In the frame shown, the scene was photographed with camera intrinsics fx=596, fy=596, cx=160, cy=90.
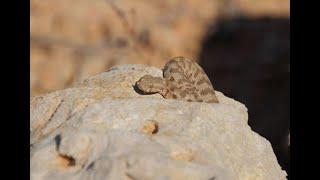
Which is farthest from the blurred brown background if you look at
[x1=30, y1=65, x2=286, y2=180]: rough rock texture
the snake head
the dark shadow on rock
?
[x1=30, y1=65, x2=286, y2=180]: rough rock texture

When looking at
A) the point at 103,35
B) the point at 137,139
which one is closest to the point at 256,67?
the point at 103,35

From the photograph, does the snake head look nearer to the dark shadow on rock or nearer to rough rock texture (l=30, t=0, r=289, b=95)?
the dark shadow on rock

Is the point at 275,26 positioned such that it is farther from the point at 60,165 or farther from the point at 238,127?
the point at 60,165

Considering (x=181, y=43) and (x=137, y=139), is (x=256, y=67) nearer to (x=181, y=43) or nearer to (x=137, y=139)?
(x=181, y=43)

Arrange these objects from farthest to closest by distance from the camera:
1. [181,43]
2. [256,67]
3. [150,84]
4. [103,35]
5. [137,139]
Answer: [181,43]
[256,67]
[103,35]
[150,84]
[137,139]

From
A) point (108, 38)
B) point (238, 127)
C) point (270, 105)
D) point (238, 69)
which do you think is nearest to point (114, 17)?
point (108, 38)

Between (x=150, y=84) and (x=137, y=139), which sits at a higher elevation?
(x=150, y=84)
